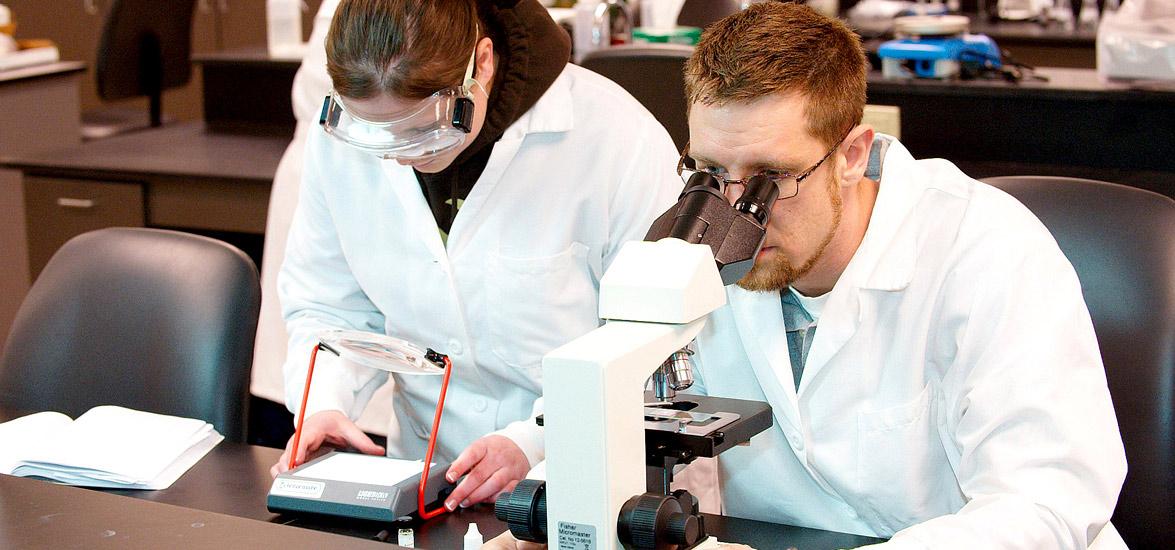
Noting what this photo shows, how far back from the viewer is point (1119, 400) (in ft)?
5.21

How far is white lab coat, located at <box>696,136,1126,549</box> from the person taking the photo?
4.15 feet

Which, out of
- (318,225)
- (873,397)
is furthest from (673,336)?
(318,225)

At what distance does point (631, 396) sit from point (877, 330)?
1.87 feet

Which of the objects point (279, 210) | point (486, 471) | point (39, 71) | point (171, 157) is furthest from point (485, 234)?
point (39, 71)

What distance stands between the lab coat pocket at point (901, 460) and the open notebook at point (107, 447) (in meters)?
0.88

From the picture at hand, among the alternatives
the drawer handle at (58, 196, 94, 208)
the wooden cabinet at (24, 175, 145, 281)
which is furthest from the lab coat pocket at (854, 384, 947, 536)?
the drawer handle at (58, 196, 94, 208)

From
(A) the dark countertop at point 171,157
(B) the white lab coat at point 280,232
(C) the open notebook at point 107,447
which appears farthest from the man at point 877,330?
(A) the dark countertop at point 171,157

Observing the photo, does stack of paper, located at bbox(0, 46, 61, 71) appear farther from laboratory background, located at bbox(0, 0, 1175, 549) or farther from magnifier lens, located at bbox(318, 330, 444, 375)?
magnifier lens, located at bbox(318, 330, 444, 375)

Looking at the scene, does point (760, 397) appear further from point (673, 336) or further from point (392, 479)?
point (673, 336)

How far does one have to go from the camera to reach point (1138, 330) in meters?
1.59

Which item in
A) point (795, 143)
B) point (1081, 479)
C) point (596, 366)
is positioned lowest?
point (1081, 479)

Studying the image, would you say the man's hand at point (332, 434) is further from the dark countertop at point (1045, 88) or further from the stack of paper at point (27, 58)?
the stack of paper at point (27, 58)

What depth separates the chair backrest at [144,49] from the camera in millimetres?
4434

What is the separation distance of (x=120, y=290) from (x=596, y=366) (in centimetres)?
128
